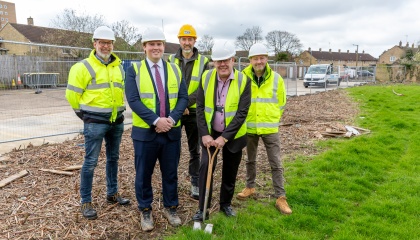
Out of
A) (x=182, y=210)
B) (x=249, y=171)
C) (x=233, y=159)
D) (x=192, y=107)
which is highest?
(x=192, y=107)

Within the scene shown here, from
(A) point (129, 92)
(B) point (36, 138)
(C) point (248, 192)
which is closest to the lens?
(A) point (129, 92)

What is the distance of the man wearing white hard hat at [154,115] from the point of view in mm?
3531

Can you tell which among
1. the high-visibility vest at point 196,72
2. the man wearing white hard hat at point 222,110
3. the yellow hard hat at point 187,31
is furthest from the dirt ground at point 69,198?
the yellow hard hat at point 187,31

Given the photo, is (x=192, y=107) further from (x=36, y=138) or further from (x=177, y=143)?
(x=36, y=138)

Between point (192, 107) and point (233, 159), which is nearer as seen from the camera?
point (233, 159)

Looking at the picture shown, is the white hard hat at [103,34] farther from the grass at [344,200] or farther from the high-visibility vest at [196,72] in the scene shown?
the grass at [344,200]

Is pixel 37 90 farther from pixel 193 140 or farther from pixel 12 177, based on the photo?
pixel 193 140

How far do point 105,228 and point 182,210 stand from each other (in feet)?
3.25

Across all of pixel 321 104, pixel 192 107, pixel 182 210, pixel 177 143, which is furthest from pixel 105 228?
pixel 321 104

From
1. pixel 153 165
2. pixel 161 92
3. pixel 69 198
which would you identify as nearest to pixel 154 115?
pixel 161 92

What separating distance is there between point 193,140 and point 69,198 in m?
1.84

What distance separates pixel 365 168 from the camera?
586cm

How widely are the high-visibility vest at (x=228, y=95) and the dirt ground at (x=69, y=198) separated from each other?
1.32 meters

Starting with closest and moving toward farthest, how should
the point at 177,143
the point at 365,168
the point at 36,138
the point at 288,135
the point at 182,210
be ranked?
the point at 177,143, the point at 182,210, the point at 365,168, the point at 36,138, the point at 288,135
